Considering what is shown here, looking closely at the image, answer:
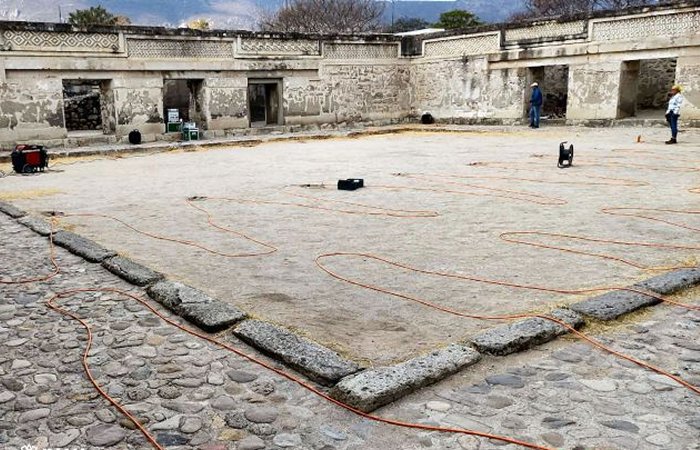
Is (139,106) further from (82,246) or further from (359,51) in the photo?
(82,246)

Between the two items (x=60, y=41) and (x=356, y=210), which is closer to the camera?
(x=356, y=210)

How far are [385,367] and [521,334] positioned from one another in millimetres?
877

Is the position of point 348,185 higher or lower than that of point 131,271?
higher

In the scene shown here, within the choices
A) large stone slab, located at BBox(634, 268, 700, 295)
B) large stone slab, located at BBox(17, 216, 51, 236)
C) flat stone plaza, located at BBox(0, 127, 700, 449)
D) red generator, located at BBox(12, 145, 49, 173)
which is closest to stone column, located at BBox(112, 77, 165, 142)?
red generator, located at BBox(12, 145, 49, 173)

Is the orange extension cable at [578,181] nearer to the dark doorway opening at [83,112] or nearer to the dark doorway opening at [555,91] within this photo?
→ the dark doorway opening at [555,91]

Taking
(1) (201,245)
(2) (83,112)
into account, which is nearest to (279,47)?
(2) (83,112)

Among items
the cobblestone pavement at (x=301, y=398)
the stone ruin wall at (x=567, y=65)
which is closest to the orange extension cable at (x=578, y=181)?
the cobblestone pavement at (x=301, y=398)

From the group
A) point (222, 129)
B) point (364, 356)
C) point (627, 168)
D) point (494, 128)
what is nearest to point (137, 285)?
point (364, 356)

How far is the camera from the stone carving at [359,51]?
22188 mm

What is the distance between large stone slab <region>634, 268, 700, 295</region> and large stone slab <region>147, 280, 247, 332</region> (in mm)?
2809

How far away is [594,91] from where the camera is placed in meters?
18.9

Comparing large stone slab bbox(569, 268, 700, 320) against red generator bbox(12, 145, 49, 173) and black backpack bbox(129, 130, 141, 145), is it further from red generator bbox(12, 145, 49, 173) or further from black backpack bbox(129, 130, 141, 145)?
black backpack bbox(129, 130, 141, 145)

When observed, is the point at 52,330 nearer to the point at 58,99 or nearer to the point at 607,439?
the point at 607,439

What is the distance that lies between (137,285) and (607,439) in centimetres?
350
